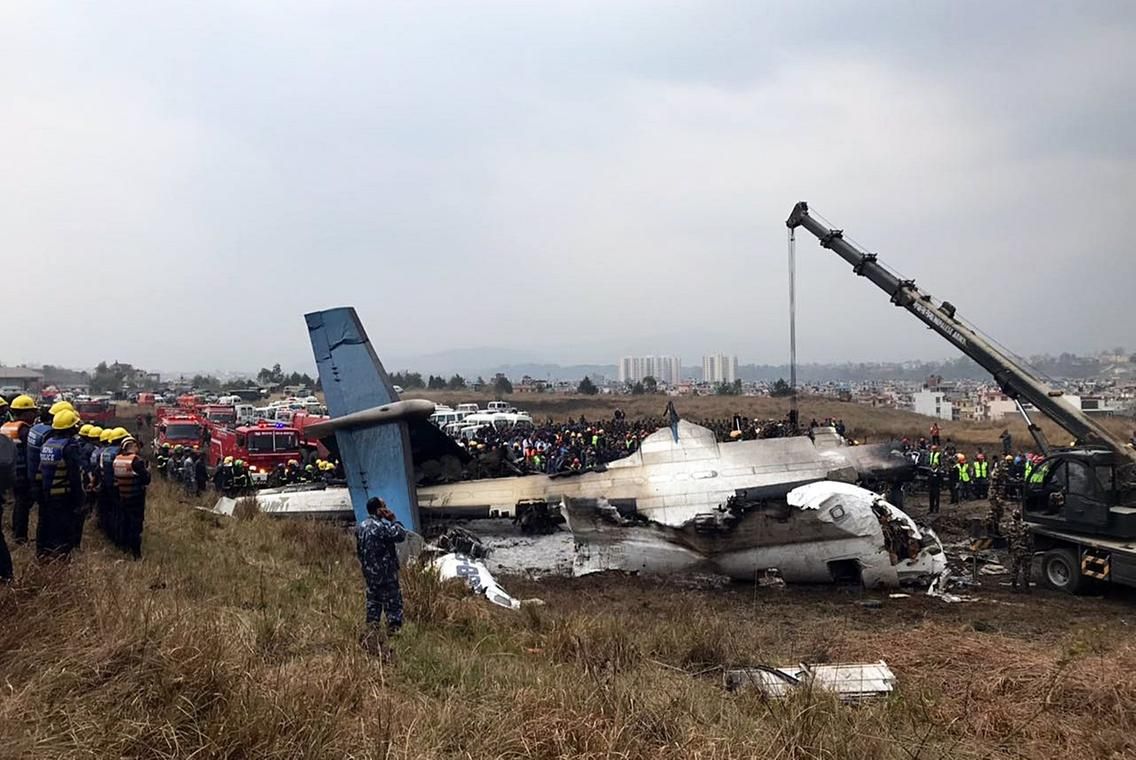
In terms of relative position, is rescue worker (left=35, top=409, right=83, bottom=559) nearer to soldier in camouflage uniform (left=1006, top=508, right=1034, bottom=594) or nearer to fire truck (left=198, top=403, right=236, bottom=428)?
soldier in camouflage uniform (left=1006, top=508, right=1034, bottom=594)

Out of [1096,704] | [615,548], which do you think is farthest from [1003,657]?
[615,548]

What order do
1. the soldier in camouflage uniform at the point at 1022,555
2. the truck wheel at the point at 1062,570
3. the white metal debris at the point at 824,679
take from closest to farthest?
the white metal debris at the point at 824,679 → the truck wheel at the point at 1062,570 → the soldier in camouflage uniform at the point at 1022,555

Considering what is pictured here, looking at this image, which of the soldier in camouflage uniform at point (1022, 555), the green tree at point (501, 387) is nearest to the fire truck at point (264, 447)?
the soldier in camouflage uniform at point (1022, 555)

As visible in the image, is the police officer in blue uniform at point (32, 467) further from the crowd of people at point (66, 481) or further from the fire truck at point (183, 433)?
the fire truck at point (183, 433)

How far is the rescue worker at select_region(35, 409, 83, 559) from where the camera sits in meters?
8.02

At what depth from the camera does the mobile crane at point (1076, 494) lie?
36.0 ft

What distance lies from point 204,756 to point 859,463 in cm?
1236

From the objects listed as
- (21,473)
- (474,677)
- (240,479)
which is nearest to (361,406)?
(21,473)

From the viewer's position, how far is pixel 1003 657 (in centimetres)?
738

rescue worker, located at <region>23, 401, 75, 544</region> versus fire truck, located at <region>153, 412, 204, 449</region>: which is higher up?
rescue worker, located at <region>23, 401, 75, 544</region>

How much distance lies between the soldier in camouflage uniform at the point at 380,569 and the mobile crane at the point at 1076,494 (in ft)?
32.9

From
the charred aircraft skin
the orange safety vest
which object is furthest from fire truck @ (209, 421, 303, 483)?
the orange safety vest

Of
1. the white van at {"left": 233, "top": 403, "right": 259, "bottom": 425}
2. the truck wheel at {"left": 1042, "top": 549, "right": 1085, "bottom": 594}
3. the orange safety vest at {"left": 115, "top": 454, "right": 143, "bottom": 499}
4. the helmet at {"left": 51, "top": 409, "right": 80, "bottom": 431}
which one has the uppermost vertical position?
the helmet at {"left": 51, "top": 409, "right": 80, "bottom": 431}

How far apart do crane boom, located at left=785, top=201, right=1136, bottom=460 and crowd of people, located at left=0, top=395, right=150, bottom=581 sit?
44.5 ft
